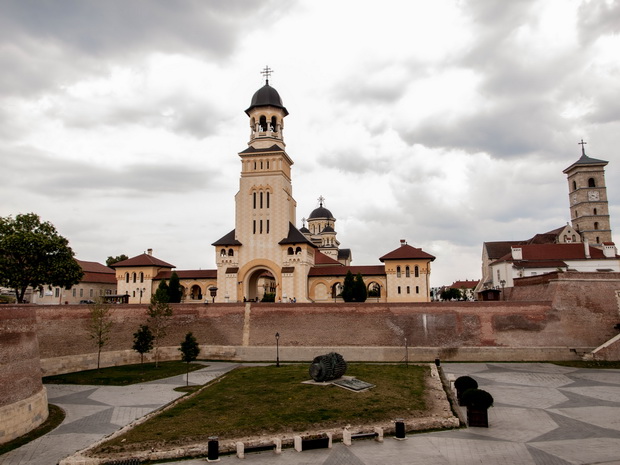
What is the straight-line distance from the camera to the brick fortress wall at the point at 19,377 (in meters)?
16.5

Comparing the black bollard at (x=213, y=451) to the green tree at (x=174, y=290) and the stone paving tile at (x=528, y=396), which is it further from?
the green tree at (x=174, y=290)

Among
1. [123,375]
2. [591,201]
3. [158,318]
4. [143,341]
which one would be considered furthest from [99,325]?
[591,201]

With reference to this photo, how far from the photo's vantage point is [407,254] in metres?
46.0

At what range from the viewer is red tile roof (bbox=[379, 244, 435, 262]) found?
45406 mm

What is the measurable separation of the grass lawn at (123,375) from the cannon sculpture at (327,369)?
442 inches

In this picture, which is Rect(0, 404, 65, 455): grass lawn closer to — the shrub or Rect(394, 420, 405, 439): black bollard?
Rect(394, 420, 405, 439): black bollard

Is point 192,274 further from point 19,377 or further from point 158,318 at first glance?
point 19,377

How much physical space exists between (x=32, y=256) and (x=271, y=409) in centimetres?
2906

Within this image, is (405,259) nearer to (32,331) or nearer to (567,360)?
(567,360)

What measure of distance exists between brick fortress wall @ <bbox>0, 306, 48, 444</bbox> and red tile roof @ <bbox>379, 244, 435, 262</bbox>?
33.0m

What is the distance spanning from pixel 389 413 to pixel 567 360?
20.8 meters

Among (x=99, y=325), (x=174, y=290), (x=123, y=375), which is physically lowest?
(x=123, y=375)

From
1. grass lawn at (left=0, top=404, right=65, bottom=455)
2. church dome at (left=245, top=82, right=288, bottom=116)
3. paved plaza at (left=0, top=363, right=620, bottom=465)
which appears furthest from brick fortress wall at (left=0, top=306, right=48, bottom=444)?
church dome at (left=245, top=82, right=288, bottom=116)

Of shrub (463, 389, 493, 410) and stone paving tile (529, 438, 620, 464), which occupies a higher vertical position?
shrub (463, 389, 493, 410)
